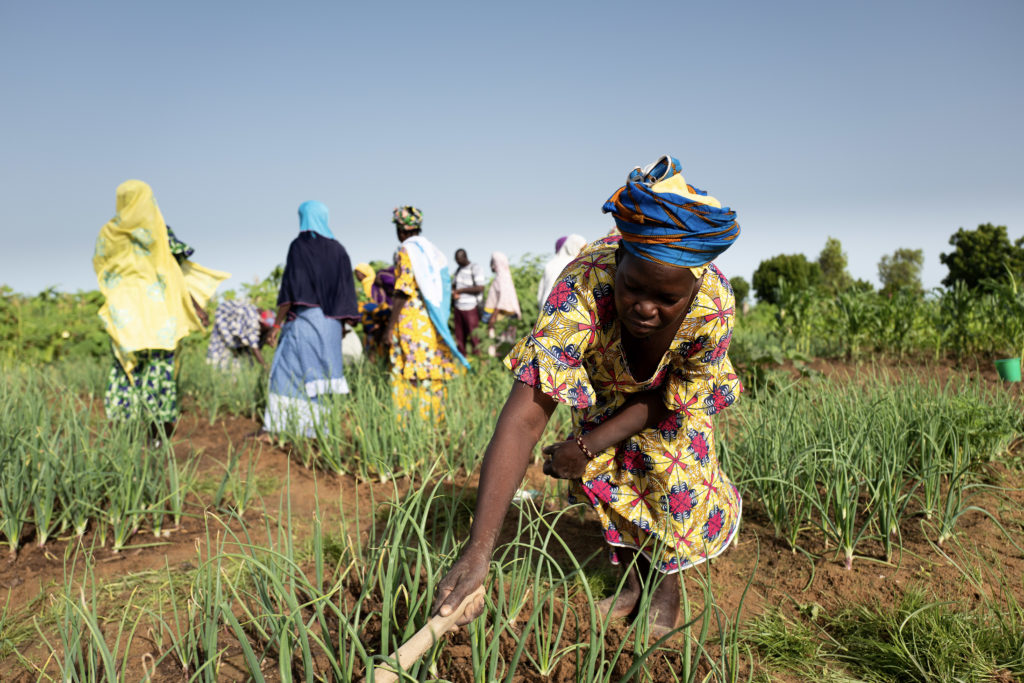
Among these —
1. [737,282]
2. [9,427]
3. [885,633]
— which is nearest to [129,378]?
[9,427]

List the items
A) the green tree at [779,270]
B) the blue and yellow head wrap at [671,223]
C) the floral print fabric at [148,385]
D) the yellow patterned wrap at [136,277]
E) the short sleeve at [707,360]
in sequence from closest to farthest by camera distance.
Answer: the blue and yellow head wrap at [671,223], the short sleeve at [707,360], the yellow patterned wrap at [136,277], the floral print fabric at [148,385], the green tree at [779,270]

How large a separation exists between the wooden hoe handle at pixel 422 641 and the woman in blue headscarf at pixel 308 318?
317cm

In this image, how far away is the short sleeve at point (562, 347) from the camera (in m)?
1.53

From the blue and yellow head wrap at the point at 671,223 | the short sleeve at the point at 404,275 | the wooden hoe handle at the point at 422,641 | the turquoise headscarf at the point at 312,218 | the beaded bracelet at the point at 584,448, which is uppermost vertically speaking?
the turquoise headscarf at the point at 312,218

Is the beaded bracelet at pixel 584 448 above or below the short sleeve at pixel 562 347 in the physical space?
below

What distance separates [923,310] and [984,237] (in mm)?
33564

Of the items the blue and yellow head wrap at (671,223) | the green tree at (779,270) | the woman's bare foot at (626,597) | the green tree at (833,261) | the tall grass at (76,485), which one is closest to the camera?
the blue and yellow head wrap at (671,223)

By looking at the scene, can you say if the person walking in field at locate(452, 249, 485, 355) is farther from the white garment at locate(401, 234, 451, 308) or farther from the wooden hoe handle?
the wooden hoe handle

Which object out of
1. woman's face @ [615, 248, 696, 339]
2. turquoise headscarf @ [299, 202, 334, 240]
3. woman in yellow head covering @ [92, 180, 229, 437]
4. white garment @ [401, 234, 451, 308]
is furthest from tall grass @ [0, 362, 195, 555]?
white garment @ [401, 234, 451, 308]

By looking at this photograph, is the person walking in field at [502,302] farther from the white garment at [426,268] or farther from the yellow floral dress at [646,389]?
the yellow floral dress at [646,389]

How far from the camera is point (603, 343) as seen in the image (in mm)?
1734

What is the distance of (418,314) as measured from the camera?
4641 millimetres

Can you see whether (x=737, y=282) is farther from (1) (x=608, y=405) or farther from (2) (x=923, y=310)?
(1) (x=608, y=405)

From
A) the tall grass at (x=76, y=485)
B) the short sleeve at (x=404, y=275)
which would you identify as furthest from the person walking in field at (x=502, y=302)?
the tall grass at (x=76, y=485)
